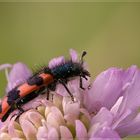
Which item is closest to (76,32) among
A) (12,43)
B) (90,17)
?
(90,17)

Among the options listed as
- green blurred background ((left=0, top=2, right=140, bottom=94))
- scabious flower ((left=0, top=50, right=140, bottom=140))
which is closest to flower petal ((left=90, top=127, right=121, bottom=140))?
scabious flower ((left=0, top=50, right=140, bottom=140))

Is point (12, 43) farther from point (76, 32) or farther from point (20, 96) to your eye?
point (20, 96)

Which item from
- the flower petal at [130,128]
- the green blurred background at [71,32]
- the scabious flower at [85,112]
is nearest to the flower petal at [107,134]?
the scabious flower at [85,112]

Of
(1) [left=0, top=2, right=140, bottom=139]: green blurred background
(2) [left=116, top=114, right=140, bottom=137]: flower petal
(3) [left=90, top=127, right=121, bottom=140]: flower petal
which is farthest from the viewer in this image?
(1) [left=0, top=2, right=140, bottom=139]: green blurred background

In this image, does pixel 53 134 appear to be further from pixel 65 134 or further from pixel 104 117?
pixel 104 117

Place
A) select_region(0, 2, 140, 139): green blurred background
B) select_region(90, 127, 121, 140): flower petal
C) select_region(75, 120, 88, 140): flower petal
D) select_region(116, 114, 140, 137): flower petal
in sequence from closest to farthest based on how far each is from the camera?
select_region(90, 127, 121, 140): flower petal → select_region(75, 120, 88, 140): flower petal → select_region(116, 114, 140, 137): flower petal → select_region(0, 2, 140, 139): green blurred background

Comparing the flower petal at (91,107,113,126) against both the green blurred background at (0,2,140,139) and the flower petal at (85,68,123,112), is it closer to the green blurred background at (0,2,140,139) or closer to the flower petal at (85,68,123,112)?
the flower petal at (85,68,123,112)
